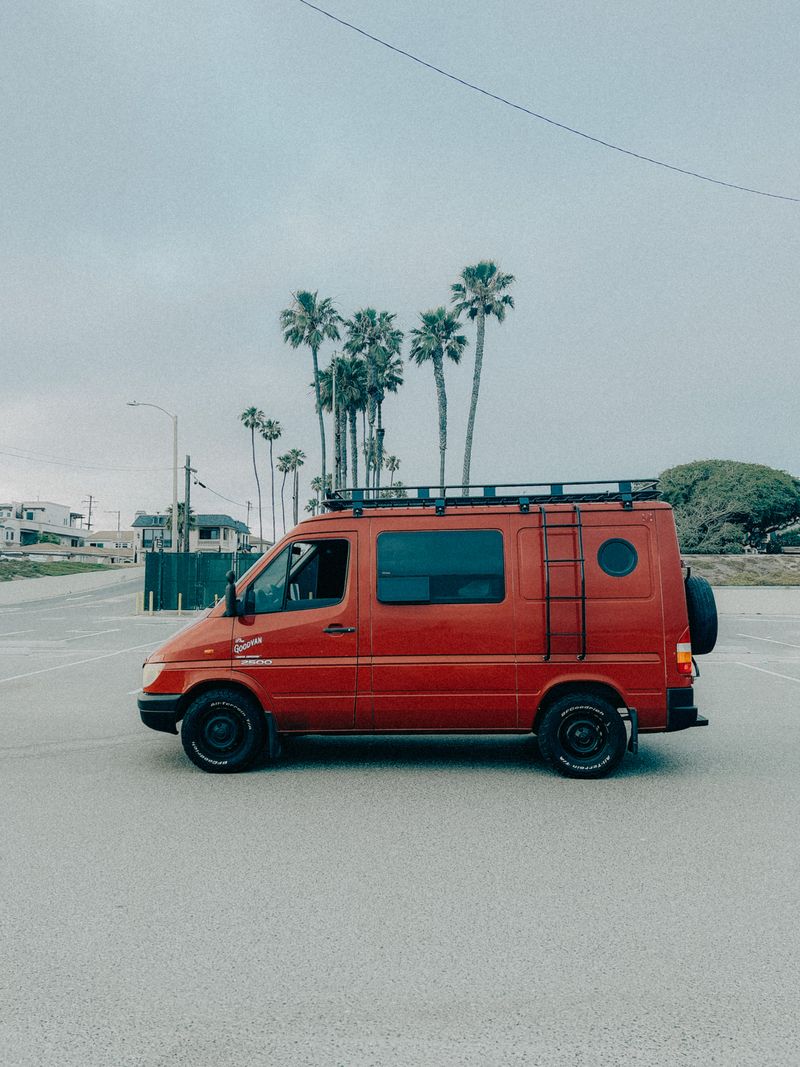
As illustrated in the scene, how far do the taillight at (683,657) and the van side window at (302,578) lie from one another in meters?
2.84

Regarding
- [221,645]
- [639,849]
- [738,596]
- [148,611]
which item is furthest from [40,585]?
[639,849]

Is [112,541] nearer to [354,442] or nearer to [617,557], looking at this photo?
[354,442]

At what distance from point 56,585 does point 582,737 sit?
52790mm

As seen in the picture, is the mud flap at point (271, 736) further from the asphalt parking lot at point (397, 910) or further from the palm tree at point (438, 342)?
the palm tree at point (438, 342)

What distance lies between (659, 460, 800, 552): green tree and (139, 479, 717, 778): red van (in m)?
58.4

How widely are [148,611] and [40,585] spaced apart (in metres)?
20.5

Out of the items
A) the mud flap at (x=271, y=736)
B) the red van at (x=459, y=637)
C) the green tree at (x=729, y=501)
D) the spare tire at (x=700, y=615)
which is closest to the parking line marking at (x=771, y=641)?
the spare tire at (x=700, y=615)

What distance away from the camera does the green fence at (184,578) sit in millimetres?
35500

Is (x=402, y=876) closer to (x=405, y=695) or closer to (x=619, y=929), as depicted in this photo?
(x=619, y=929)

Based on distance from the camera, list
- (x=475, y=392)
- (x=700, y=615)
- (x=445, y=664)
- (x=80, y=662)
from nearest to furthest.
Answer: (x=445, y=664), (x=700, y=615), (x=80, y=662), (x=475, y=392)

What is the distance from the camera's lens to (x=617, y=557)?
272 inches

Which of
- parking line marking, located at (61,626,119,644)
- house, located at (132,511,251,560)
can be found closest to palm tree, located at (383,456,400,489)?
house, located at (132,511,251,560)

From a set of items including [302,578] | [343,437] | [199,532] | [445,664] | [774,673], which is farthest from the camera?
[199,532]

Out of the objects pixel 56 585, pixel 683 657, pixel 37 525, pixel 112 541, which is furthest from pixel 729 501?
pixel 112 541
